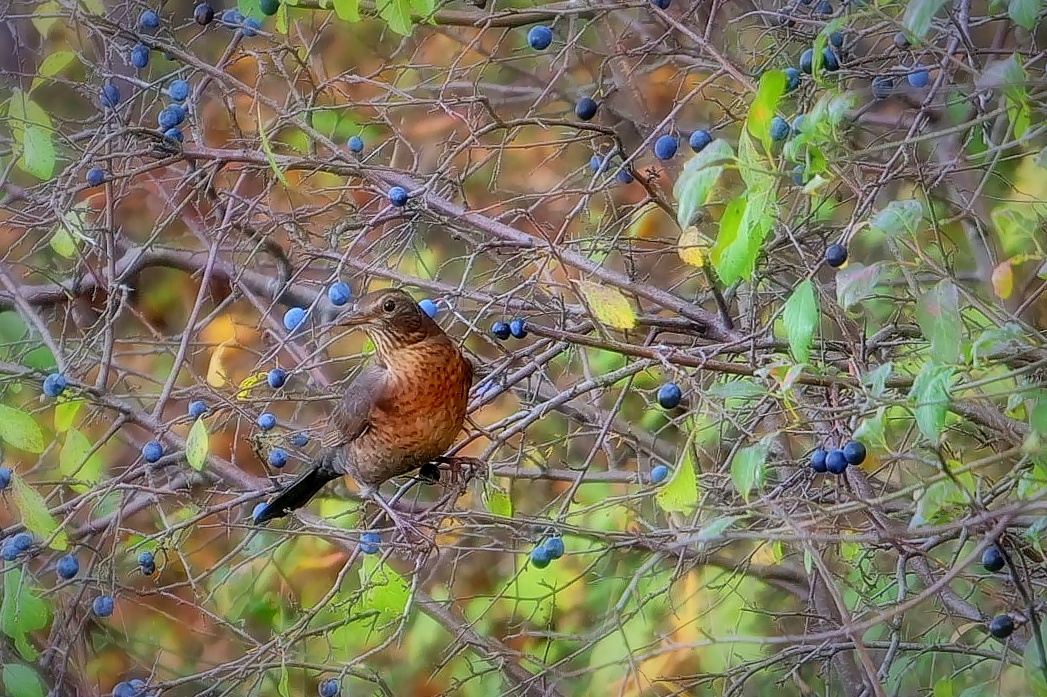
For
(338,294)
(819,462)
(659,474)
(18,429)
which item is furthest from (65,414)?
(819,462)

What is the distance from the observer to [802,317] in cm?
194

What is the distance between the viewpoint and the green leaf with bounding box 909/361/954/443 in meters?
1.84

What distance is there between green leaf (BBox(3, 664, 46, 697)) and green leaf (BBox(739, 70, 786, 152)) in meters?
2.09

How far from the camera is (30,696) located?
2918mm

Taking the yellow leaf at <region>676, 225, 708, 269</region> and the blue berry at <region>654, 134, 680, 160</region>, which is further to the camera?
the blue berry at <region>654, 134, 680, 160</region>

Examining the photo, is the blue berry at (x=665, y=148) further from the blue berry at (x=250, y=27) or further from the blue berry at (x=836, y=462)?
the blue berry at (x=250, y=27)

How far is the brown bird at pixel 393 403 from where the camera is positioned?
3.64 metres

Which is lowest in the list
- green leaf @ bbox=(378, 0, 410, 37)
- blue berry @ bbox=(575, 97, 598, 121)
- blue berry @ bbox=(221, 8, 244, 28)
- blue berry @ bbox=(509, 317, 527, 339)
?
blue berry @ bbox=(509, 317, 527, 339)

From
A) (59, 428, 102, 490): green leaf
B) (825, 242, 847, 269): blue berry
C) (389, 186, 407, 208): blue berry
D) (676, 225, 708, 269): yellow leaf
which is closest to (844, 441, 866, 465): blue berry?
(825, 242, 847, 269): blue berry

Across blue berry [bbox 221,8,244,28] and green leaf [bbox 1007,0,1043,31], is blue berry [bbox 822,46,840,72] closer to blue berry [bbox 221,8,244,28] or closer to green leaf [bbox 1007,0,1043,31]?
green leaf [bbox 1007,0,1043,31]

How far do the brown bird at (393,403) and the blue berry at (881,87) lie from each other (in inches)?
52.7

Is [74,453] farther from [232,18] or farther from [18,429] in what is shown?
[232,18]

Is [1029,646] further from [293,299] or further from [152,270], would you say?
[152,270]

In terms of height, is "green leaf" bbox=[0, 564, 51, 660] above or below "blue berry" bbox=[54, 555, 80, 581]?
above
